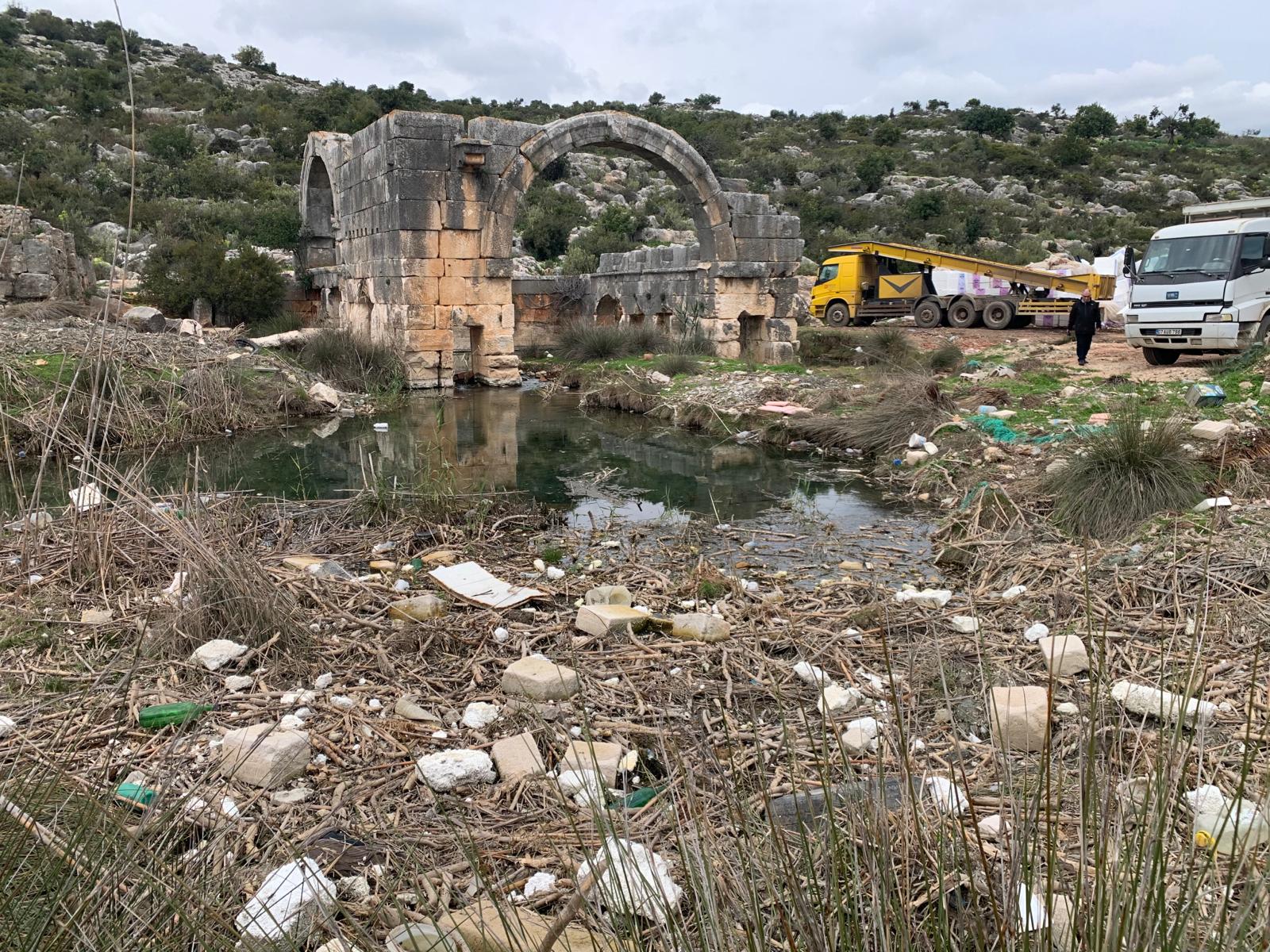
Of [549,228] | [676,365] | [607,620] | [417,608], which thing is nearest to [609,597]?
[607,620]

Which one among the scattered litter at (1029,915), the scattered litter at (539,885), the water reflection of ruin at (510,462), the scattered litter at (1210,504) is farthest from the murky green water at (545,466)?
the scattered litter at (1029,915)

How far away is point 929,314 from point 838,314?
2026 millimetres

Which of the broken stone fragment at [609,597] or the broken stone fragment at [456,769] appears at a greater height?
the broken stone fragment at [609,597]

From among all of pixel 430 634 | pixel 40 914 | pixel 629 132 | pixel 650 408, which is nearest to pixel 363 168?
pixel 629 132

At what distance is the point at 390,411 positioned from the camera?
11.6m

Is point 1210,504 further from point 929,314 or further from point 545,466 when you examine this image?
point 929,314

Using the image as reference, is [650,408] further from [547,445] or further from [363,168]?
[363,168]

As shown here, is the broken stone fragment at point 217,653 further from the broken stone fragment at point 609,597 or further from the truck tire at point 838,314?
the truck tire at point 838,314

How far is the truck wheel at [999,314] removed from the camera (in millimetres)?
19016

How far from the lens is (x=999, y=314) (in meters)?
19.1

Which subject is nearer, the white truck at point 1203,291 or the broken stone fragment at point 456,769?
the broken stone fragment at point 456,769

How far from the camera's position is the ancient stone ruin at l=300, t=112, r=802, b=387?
13.1 m

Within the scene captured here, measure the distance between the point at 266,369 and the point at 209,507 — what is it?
716cm

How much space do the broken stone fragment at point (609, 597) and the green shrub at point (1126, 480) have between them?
2.80 meters
